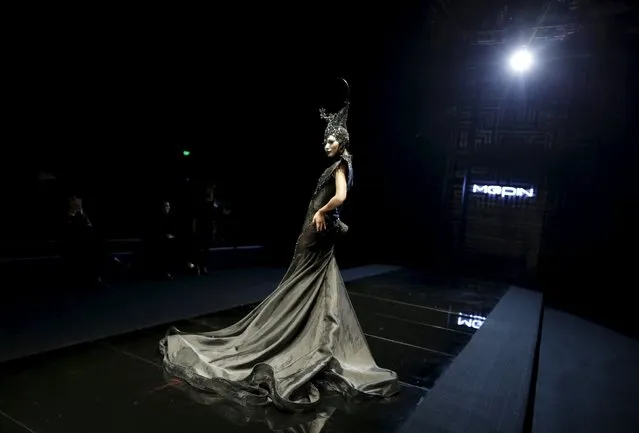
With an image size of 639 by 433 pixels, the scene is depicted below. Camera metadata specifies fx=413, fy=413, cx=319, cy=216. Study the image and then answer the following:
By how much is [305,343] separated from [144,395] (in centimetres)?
100

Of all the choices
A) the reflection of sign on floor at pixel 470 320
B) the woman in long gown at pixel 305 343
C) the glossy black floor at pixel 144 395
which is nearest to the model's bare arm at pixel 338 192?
the woman in long gown at pixel 305 343

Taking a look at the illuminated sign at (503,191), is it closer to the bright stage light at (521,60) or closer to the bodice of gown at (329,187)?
the bright stage light at (521,60)

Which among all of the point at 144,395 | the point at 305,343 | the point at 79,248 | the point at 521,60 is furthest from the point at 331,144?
the point at 521,60

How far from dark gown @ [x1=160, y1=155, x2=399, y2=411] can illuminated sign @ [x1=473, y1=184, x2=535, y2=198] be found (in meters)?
7.41

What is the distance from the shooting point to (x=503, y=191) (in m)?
9.23

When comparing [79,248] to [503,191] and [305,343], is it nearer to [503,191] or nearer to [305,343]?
[305,343]

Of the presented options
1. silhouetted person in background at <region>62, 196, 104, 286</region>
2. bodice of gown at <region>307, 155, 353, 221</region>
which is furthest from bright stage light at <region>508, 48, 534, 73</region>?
silhouetted person in background at <region>62, 196, 104, 286</region>

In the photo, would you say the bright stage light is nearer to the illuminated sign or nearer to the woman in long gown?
the illuminated sign

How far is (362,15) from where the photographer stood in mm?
6797

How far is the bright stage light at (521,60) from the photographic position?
8.80 m

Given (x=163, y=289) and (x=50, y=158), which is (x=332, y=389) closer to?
(x=163, y=289)

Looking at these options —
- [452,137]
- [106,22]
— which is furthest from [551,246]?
Answer: [106,22]

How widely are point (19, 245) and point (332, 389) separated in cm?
458

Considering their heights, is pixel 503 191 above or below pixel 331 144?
above
